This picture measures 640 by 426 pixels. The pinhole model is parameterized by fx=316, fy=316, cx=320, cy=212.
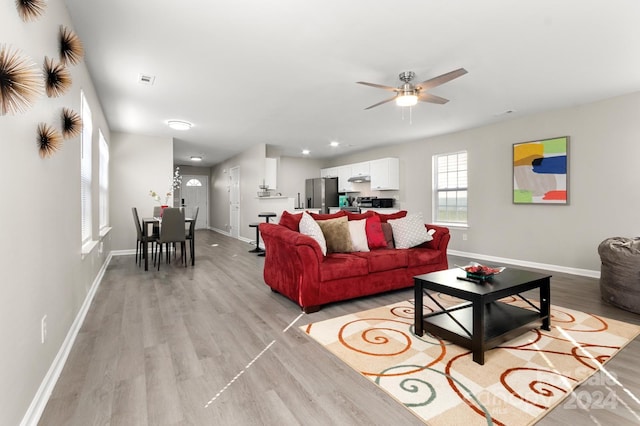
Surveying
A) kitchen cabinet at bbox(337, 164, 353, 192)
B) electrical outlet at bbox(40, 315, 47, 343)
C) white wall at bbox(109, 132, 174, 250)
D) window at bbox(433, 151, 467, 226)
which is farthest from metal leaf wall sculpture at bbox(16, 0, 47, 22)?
kitchen cabinet at bbox(337, 164, 353, 192)

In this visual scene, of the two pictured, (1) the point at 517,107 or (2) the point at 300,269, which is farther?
(1) the point at 517,107

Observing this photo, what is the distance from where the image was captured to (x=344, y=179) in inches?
350

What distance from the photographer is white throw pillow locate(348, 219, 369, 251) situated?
12.7 feet

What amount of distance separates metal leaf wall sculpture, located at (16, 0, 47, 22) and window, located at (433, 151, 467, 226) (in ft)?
20.6

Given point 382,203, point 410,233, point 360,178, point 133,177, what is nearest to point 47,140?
point 410,233

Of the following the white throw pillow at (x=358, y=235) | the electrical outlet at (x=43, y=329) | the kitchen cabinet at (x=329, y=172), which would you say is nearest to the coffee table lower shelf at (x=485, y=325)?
the white throw pillow at (x=358, y=235)

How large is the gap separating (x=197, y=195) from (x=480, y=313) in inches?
456

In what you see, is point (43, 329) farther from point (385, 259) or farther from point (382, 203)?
point (382, 203)

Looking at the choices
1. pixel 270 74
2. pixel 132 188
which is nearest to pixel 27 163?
pixel 270 74

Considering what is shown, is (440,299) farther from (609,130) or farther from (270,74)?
(609,130)

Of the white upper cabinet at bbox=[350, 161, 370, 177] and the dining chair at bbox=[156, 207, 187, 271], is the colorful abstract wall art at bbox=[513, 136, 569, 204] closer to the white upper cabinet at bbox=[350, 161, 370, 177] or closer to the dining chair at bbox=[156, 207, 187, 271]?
the white upper cabinet at bbox=[350, 161, 370, 177]

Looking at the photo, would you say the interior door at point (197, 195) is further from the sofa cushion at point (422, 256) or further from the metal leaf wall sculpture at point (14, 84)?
the metal leaf wall sculpture at point (14, 84)

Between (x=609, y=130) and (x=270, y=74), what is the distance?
4.64m

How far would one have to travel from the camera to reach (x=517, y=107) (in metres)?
4.71
